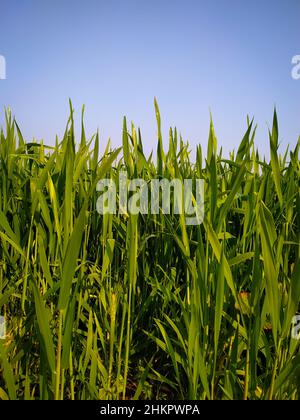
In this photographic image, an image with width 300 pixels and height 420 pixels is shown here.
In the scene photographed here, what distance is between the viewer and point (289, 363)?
21.8 inches

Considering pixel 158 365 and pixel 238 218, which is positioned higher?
pixel 238 218

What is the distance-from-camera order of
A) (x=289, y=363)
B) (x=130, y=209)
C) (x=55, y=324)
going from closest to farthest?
(x=289, y=363)
(x=130, y=209)
(x=55, y=324)

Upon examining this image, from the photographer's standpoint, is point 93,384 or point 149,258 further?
point 149,258

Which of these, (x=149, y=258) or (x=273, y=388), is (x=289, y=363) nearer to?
(x=273, y=388)

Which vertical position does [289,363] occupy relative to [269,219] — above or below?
below

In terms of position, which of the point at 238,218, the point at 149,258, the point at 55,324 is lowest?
the point at 55,324

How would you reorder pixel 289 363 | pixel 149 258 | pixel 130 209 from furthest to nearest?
pixel 149 258, pixel 130 209, pixel 289 363

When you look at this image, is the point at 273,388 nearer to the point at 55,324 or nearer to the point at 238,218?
the point at 55,324

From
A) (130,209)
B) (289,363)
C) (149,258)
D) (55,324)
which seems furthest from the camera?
(149,258)
